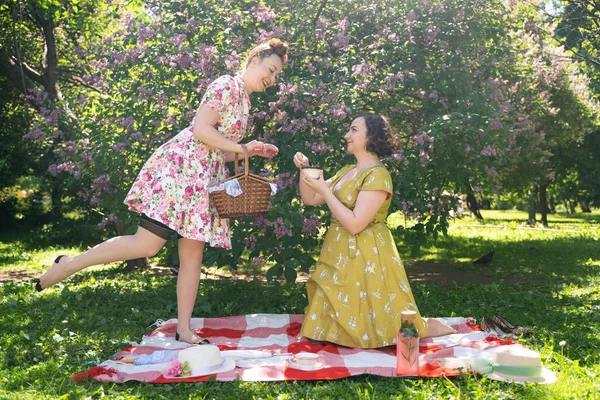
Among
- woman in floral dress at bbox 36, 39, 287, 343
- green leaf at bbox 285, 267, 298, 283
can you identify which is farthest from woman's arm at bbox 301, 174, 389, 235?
green leaf at bbox 285, 267, 298, 283

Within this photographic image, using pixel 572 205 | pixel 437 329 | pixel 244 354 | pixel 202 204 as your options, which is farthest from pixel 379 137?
pixel 572 205

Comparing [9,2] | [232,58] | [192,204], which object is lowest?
[192,204]

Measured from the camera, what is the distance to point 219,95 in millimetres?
3740

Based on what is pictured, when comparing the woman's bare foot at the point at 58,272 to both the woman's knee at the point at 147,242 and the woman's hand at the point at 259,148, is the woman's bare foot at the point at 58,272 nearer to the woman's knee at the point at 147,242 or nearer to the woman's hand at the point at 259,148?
the woman's knee at the point at 147,242

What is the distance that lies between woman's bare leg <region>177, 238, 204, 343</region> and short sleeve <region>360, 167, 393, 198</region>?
3.47ft

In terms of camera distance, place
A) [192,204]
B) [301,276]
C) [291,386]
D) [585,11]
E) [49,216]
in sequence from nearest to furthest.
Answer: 1. [291,386]
2. [192,204]
3. [301,276]
4. [585,11]
5. [49,216]

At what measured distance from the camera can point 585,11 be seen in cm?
950

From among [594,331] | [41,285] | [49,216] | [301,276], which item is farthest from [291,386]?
[49,216]

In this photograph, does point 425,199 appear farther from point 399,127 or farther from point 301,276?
point 301,276

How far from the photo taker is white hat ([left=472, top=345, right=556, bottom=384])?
10.1ft

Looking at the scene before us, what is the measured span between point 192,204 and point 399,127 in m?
3.21

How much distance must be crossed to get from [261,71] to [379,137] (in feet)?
2.61

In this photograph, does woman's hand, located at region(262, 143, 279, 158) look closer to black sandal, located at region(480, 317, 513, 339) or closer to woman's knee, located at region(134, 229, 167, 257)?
woman's knee, located at region(134, 229, 167, 257)

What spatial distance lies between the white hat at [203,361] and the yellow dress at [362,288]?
2.40 feet
